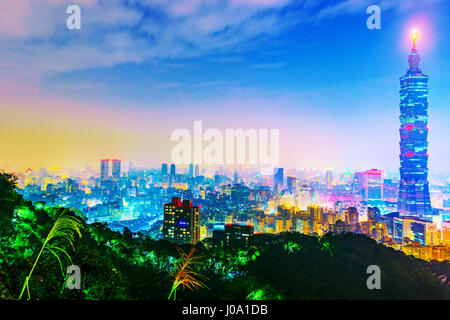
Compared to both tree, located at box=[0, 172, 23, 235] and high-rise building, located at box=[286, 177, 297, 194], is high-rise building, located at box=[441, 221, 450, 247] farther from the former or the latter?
tree, located at box=[0, 172, 23, 235]

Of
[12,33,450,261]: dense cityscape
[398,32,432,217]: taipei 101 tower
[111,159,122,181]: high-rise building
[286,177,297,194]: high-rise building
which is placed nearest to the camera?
[12,33,450,261]: dense cityscape

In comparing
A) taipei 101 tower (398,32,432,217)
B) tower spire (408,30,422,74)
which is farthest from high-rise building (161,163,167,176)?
tower spire (408,30,422,74)

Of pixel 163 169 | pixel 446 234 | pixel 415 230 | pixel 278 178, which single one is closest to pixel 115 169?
pixel 163 169

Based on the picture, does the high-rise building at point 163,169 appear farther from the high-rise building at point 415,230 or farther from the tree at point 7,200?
the high-rise building at point 415,230

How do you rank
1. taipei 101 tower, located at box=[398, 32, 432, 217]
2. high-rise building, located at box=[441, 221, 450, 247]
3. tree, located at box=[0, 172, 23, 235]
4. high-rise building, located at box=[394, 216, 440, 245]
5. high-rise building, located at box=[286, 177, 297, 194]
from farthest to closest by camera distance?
taipei 101 tower, located at box=[398, 32, 432, 217]
high-rise building, located at box=[286, 177, 297, 194]
high-rise building, located at box=[394, 216, 440, 245]
high-rise building, located at box=[441, 221, 450, 247]
tree, located at box=[0, 172, 23, 235]

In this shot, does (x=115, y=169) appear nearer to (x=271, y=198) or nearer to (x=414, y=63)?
(x=271, y=198)

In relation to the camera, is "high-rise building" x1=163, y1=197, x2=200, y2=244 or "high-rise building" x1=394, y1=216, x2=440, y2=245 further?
"high-rise building" x1=394, y1=216, x2=440, y2=245
